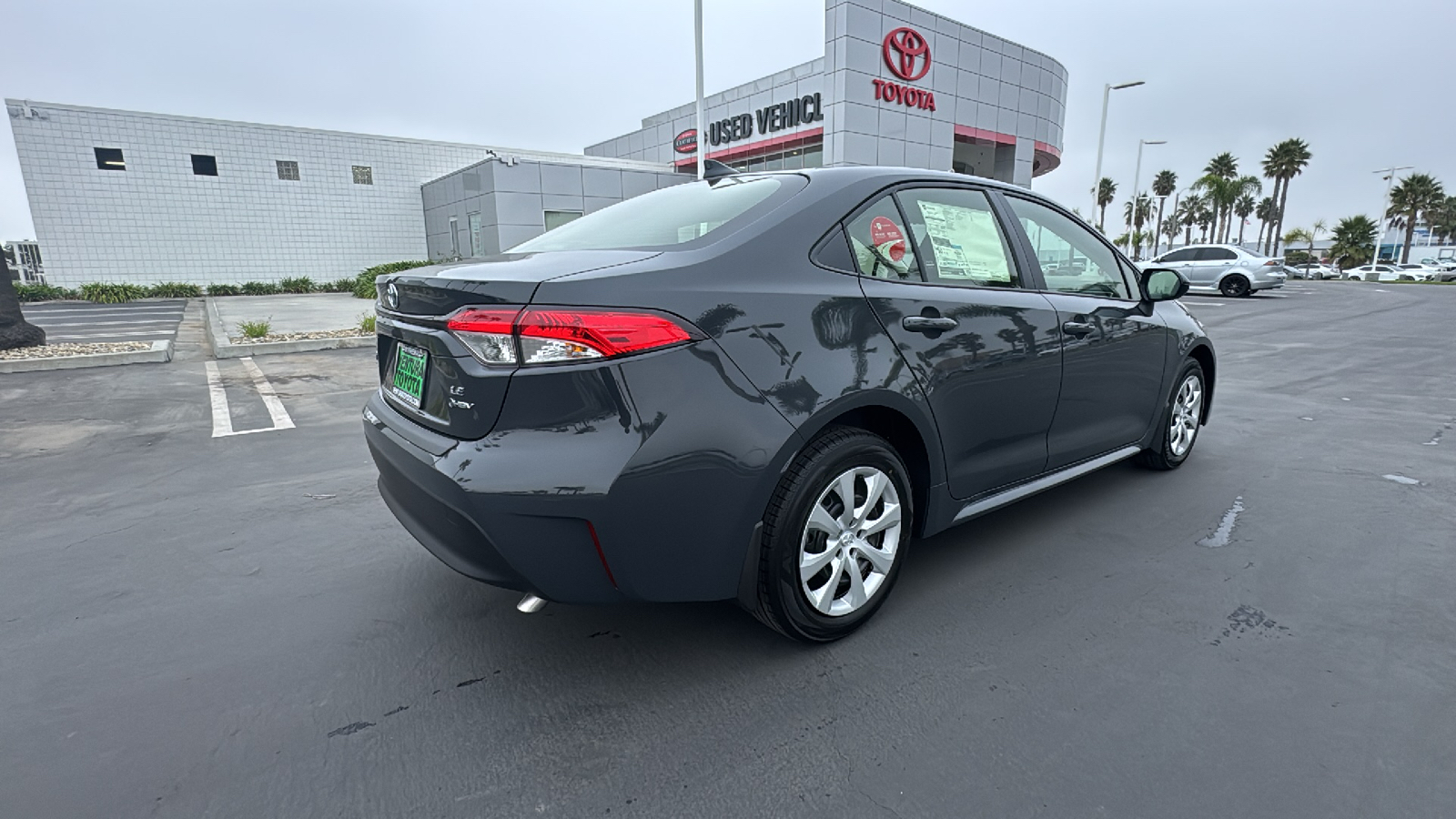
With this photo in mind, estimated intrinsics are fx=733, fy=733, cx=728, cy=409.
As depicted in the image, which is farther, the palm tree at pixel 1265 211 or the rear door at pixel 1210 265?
the palm tree at pixel 1265 211

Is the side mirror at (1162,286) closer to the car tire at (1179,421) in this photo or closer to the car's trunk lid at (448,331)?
the car tire at (1179,421)

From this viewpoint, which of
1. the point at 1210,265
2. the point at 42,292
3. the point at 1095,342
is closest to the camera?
the point at 1095,342

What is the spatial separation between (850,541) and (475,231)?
73.9ft

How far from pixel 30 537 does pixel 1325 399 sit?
893 centimetres

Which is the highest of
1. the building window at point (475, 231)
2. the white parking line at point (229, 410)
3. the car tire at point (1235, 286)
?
the building window at point (475, 231)

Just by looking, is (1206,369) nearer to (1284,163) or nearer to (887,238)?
(887,238)

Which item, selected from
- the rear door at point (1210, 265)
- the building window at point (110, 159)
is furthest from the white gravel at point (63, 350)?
the rear door at point (1210, 265)

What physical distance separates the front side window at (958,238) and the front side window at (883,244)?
0.07 m

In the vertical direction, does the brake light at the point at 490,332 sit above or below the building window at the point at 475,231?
below

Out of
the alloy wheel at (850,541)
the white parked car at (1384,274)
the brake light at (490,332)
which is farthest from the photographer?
the white parked car at (1384,274)

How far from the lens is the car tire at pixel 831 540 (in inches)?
86.8

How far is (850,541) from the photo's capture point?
94.9 inches

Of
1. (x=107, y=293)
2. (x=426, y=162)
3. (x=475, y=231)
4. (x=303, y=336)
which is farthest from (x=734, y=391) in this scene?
(x=426, y=162)

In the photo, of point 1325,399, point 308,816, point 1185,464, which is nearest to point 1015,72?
point 1325,399
